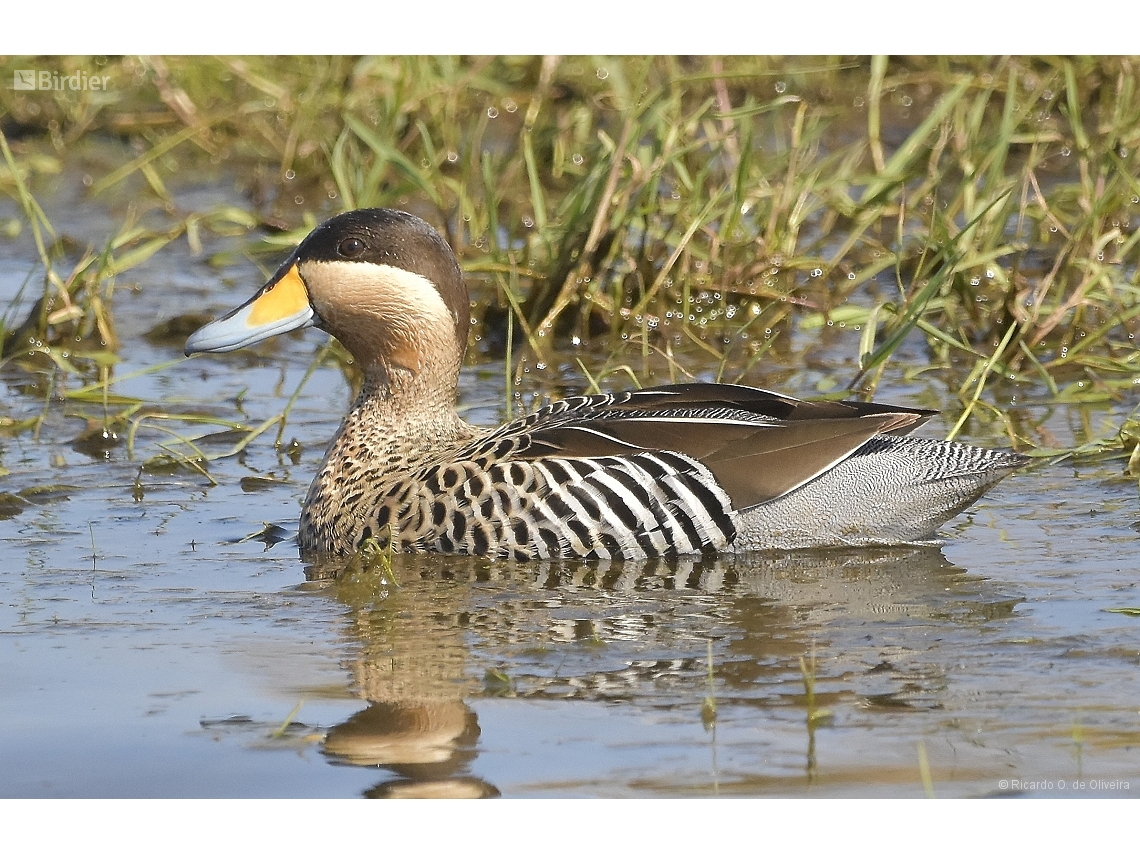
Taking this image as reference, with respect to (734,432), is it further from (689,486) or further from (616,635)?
(616,635)

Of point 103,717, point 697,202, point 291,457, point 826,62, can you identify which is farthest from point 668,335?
point 103,717

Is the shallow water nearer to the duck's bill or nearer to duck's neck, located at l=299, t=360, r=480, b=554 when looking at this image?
duck's neck, located at l=299, t=360, r=480, b=554

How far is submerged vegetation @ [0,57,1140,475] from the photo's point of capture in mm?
7309

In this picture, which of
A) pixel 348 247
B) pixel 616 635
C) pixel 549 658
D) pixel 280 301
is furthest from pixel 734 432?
pixel 280 301

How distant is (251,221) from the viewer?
28.0 feet

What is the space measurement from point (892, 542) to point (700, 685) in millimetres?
1504

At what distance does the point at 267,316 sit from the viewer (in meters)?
5.95

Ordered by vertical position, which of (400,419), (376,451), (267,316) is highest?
(267,316)

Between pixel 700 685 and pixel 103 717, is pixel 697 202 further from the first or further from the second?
pixel 103 717

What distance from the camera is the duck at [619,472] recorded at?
18.1ft

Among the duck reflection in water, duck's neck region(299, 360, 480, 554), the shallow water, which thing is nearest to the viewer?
the shallow water

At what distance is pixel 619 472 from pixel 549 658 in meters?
1.00

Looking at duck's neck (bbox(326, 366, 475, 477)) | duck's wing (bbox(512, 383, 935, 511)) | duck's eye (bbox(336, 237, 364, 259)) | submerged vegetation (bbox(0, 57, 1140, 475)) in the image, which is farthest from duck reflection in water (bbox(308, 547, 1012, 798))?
submerged vegetation (bbox(0, 57, 1140, 475))

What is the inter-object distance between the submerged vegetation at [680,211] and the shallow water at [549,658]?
0.62 m
